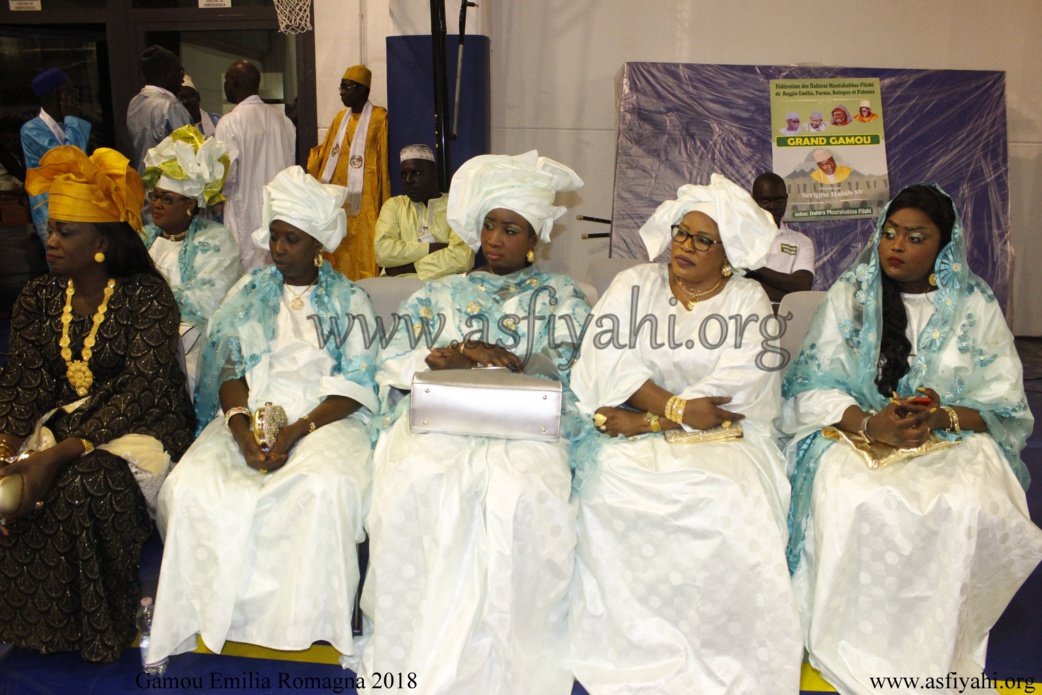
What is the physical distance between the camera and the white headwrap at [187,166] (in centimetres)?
411

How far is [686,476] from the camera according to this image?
2693mm

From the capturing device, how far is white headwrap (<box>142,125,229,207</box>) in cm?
411

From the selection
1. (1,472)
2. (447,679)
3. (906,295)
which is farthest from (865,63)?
(1,472)

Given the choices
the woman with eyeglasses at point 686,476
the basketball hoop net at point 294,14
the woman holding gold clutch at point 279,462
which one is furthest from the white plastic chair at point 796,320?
the basketball hoop net at point 294,14

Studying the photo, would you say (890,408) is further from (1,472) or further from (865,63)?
(865,63)

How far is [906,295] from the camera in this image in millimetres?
3129

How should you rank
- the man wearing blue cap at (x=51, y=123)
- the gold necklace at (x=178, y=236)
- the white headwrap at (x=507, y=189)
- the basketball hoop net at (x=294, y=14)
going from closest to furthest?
the white headwrap at (x=507, y=189) < the gold necklace at (x=178, y=236) < the man wearing blue cap at (x=51, y=123) < the basketball hoop net at (x=294, y=14)

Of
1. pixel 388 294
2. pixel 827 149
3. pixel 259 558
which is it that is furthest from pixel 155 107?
pixel 827 149

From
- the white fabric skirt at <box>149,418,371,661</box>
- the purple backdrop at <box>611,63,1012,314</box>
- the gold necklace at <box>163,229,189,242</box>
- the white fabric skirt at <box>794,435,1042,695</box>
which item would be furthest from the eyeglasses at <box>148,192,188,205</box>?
the purple backdrop at <box>611,63,1012,314</box>

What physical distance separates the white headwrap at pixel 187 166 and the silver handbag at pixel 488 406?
6.75 ft

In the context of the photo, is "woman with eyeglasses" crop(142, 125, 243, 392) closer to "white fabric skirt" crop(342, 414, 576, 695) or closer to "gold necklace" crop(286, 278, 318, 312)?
"gold necklace" crop(286, 278, 318, 312)

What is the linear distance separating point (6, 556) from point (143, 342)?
0.83m

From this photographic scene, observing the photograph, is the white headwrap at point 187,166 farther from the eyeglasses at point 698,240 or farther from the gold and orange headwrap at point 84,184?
the eyeglasses at point 698,240

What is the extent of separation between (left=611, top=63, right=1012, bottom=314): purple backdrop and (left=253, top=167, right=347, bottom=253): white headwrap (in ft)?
12.1
